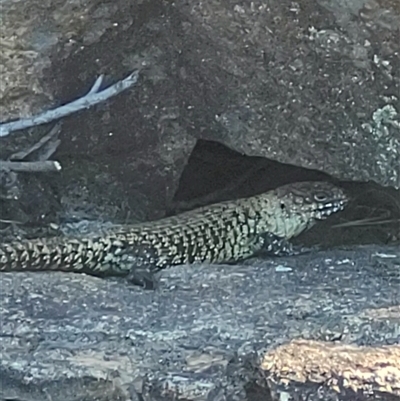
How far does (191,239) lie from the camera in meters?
2.48

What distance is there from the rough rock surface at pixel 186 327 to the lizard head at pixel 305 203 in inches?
25.8

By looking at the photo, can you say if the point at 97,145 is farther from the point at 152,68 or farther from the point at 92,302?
the point at 92,302

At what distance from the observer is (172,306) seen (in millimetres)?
1795

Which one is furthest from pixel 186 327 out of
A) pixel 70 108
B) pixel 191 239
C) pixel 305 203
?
pixel 305 203

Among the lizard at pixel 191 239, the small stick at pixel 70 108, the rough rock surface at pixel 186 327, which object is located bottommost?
the lizard at pixel 191 239

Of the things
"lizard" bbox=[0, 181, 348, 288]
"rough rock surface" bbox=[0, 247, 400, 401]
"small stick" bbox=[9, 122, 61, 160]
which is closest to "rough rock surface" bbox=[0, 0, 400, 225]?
"small stick" bbox=[9, 122, 61, 160]

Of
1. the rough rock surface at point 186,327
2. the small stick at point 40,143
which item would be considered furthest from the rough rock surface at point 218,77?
the rough rock surface at point 186,327

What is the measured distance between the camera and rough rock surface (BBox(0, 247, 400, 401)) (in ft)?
4.68

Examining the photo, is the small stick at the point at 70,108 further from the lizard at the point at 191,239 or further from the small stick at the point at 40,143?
the lizard at the point at 191,239

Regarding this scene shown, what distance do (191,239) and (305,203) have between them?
493 mm

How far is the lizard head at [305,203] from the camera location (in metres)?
2.76

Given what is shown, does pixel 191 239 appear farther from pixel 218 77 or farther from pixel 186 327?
pixel 186 327

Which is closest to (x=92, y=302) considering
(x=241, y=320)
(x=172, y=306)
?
(x=172, y=306)

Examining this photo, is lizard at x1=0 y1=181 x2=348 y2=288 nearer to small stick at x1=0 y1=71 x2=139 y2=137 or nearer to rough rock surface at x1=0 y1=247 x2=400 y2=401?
rough rock surface at x1=0 y1=247 x2=400 y2=401
